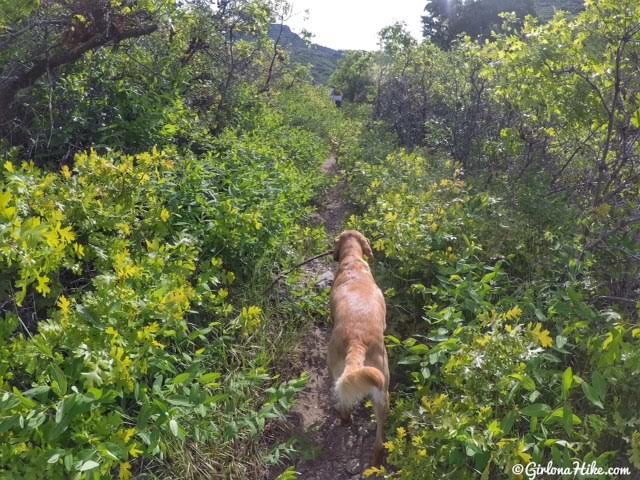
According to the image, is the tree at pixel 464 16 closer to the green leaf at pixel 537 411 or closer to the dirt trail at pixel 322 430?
the dirt trail at pixel 322 430

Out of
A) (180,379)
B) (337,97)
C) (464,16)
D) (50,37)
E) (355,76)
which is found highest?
(464,16)

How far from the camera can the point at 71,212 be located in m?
2.98

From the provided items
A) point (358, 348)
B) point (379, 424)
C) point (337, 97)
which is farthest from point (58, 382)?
point (337, 97)

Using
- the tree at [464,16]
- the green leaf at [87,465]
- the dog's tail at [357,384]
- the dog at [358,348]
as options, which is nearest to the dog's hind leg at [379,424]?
the dog at [358,348]

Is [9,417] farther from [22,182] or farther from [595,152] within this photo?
[595,152]

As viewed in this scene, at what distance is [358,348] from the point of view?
2.81 meters

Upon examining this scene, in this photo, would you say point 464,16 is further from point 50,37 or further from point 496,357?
point 496,357

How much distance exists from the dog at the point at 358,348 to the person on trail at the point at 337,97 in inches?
698

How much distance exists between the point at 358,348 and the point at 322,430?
2.73ft

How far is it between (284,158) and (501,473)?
4.78 meters

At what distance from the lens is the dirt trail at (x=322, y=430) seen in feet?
9.73

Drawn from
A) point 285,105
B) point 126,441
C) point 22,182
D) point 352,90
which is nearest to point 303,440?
point 126,441

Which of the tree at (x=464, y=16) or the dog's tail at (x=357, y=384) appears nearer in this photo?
the dog's tail at (x=357, y=384)

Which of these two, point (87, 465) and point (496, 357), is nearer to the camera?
point (87, 465)
